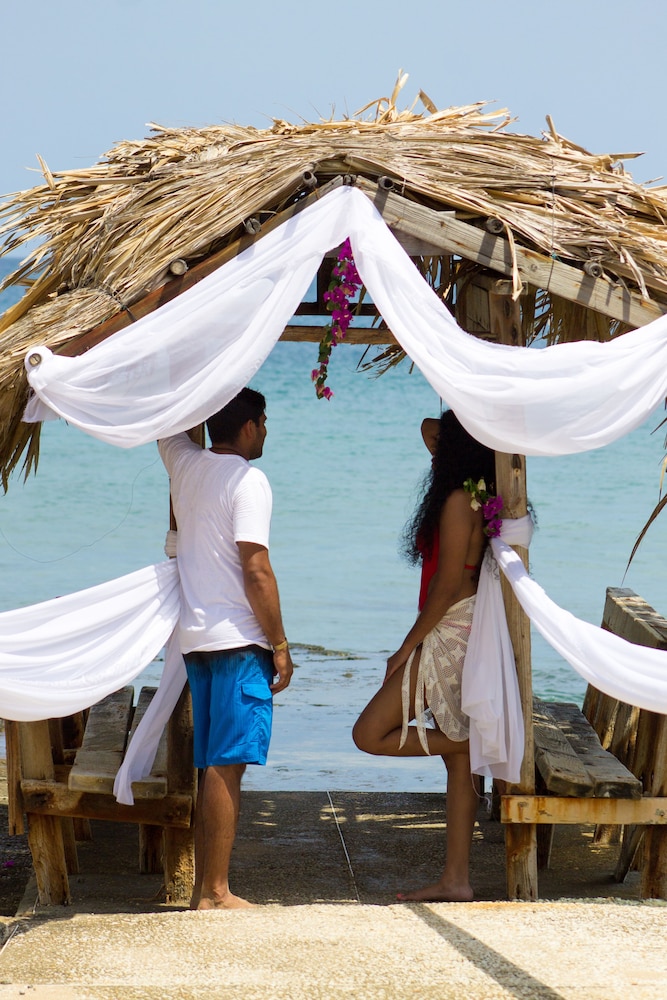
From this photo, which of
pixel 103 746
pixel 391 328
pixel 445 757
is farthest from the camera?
pixel 103 746

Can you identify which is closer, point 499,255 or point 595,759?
point 499,255

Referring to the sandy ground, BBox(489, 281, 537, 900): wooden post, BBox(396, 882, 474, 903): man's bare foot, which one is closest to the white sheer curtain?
BBox(489, 281, 537, 900): wooden post

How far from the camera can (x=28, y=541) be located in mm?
15508

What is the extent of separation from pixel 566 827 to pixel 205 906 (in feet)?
8.12

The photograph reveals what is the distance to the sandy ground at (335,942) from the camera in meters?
3.34

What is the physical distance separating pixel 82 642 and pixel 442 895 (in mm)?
1584

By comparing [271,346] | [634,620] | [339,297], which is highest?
[339,297]

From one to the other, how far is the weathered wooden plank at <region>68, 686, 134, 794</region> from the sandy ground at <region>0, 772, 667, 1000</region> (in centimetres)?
46

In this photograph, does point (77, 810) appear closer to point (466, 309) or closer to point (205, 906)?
point (205, 906)

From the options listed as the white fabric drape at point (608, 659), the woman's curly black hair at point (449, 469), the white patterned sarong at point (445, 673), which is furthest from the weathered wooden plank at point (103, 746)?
the white fabric drape at point (608, 659)

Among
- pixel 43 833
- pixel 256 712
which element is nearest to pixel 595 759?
pixel 256 712

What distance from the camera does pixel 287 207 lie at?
163 inches

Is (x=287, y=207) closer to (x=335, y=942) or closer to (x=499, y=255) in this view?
(x=499, y=255)

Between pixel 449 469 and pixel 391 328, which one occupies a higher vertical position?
pixel 391 328
